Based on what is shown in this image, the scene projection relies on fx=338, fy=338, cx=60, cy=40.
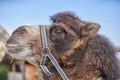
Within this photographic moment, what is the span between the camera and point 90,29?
67.6 inches

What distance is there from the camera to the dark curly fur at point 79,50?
1724 millimetres

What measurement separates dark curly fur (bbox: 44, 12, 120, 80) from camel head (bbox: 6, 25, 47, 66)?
0.25ft

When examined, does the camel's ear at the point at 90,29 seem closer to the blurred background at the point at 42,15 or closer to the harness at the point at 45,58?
the blurred background at the point at 42,15

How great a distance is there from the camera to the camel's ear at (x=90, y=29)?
1.70 metres

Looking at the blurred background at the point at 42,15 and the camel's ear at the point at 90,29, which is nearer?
the camel's ear at the point at 90,29

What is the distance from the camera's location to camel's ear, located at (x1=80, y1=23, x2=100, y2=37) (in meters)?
1.70

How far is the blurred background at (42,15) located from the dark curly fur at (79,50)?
55 mm

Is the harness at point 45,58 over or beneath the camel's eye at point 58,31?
beneath

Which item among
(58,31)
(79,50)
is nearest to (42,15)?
(58,31)

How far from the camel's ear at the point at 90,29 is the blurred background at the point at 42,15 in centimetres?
5

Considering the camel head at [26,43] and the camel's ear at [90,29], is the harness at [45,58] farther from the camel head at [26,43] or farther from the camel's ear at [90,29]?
the camel's ear at [90,29]

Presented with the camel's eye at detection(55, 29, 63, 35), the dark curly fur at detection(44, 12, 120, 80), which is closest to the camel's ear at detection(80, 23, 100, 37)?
the dark curly fur at detection(44, 12, 120, 80)

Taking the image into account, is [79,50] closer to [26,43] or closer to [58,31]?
[58,31]

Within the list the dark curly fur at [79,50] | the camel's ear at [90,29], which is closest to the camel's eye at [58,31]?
the dark curly fur at [79,50]
